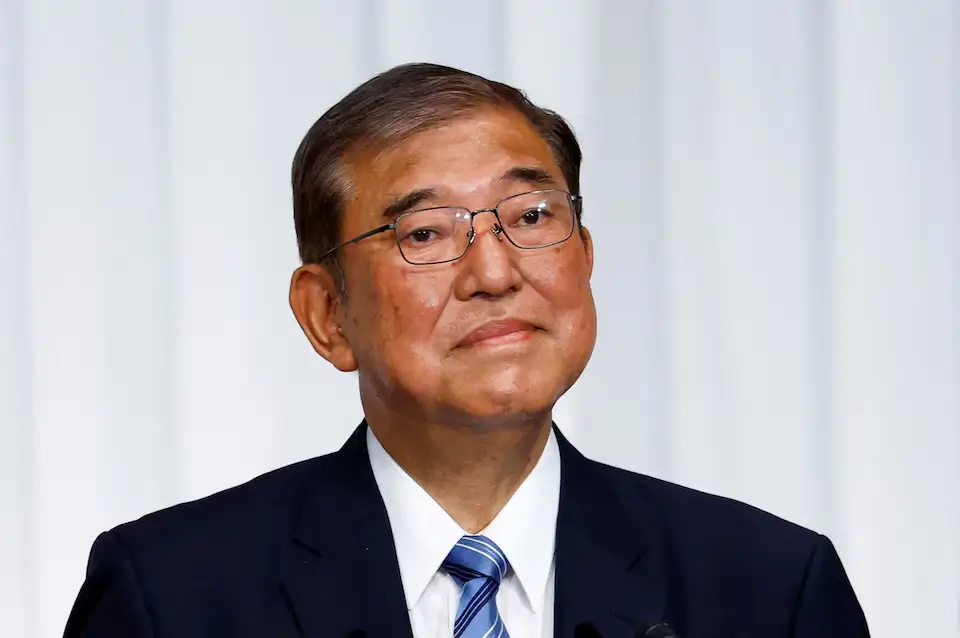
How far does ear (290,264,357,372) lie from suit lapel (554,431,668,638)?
0.28 metres

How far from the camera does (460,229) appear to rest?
64.9 inches

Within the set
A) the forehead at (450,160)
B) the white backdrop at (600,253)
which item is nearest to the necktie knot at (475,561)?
the forehead at (450,160)

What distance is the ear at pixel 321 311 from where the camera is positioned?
1786mm

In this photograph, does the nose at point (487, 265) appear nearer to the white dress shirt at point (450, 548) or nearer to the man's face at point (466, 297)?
the man's face at point (466, 297)

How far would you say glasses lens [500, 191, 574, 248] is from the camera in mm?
1664

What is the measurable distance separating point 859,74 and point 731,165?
283 millimetres

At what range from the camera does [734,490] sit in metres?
2.72

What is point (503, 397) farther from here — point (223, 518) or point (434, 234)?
point (223, 518)

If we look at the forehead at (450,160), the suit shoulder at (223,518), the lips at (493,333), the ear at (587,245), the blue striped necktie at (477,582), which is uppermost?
the forehead at (450,160)

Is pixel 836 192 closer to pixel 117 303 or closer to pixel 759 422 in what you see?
pixel 759 422

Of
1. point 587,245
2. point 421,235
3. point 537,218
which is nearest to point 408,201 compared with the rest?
point 421,235

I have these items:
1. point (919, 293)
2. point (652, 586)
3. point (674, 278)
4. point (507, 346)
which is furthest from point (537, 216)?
point (919, 293)

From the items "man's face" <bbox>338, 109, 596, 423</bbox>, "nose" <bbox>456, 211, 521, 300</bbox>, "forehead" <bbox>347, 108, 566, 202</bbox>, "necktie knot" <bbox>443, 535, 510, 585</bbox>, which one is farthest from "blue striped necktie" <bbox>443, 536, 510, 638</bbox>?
"forehead" <bbox>347, 108, 566, 202</bbox>

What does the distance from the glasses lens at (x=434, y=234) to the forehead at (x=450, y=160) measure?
27 millimetres
